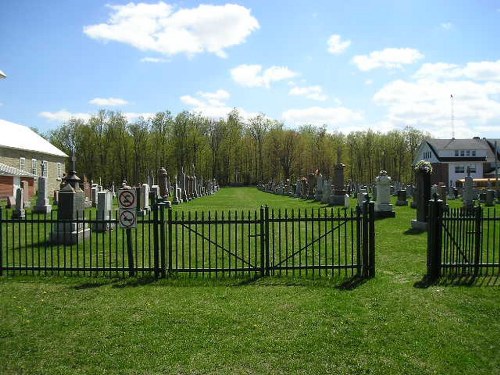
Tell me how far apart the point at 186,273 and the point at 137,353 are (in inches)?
160

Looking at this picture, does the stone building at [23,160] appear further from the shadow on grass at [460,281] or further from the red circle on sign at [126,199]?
the shadow on grass at [460,281]

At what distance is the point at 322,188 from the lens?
1427 inches

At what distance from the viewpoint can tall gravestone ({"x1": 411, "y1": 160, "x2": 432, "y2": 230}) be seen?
16.4m

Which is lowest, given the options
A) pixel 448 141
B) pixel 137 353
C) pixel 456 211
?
pixel 137 353

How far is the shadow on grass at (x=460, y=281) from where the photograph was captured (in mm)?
8534

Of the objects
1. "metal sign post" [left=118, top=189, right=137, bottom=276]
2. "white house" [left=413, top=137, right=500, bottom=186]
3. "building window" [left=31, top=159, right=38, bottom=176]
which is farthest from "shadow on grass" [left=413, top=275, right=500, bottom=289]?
"white house" [left=413, top=137, right=500, bottom=186]

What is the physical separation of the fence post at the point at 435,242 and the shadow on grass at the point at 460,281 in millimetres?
154

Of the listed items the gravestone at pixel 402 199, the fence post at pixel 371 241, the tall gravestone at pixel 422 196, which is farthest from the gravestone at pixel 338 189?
the fence post at pixel 371 241

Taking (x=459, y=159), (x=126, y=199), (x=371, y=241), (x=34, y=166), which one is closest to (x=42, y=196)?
(x=126, y=199)

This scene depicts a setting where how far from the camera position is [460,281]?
875cm

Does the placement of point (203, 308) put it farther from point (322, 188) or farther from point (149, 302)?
point (322, 188)

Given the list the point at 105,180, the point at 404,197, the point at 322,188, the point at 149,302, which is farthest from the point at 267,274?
the point at 105,180

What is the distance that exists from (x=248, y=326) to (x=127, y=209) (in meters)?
4.11

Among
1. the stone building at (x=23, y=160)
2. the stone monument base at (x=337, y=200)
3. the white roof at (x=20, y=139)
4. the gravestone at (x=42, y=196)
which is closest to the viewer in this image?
the gravestone at (x=42, y=196)
